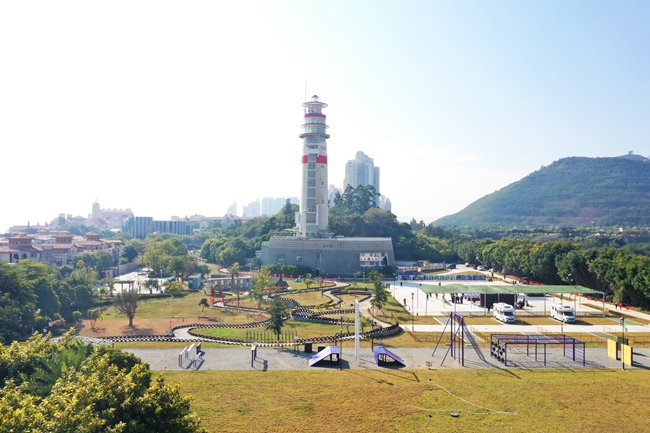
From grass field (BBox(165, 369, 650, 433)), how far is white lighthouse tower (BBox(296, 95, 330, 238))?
5737 centimetres

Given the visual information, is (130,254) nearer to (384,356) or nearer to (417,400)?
(384,356)

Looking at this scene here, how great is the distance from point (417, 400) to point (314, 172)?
206ft

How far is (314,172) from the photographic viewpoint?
7956cm

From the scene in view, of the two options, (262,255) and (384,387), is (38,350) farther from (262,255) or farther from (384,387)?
(262,255)

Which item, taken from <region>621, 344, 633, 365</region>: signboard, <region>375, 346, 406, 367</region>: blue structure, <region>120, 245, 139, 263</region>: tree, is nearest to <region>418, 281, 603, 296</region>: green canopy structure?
<region>621, 344, 633, 365</region>: signboard

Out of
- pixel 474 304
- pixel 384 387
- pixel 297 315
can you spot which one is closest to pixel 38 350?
pixel 384 387

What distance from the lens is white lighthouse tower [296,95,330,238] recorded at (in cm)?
7788

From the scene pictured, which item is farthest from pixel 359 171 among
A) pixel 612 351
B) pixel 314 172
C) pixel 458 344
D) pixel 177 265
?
pixel 612 351

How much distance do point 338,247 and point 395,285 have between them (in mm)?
16808

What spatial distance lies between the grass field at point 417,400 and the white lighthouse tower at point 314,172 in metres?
57.4

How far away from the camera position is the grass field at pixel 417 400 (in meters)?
16.8

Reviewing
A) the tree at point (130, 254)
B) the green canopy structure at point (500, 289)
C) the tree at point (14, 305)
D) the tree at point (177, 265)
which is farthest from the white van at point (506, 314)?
the tree at point (130, 254)

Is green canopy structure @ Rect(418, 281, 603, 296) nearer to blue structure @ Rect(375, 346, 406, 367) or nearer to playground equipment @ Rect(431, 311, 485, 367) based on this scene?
playground equipment @ Rect(431, 311, 485, 367)

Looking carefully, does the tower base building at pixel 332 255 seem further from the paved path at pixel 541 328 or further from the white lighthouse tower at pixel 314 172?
the paved path at pixel 541 328
